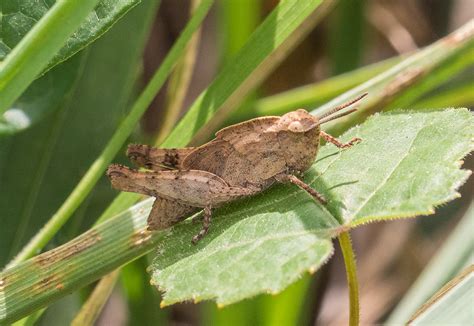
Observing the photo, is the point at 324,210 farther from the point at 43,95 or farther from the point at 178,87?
the point at 178,87

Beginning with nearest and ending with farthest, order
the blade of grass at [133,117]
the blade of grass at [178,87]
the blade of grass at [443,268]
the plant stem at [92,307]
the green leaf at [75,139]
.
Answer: the blade of grass at [133,117] → the plant stem at [92,307] → the green leaf at [75,139] → the blade of grass at [443,268] → the blade of grass at [178,87]

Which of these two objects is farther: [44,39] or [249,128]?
[249,128]

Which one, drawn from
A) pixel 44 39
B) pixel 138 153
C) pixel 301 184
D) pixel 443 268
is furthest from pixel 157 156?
pixel 443 268

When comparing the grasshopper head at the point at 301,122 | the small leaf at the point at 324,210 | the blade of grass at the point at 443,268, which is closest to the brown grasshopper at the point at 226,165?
the grasshopper head at the point at 301,122

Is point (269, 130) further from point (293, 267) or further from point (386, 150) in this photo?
point (293, 267)

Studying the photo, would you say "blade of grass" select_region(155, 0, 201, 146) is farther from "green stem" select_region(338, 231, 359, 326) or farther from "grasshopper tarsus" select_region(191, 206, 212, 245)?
"green stem" select_region(338, 231, 359, 326)

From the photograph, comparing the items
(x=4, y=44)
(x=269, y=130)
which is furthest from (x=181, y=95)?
(x=4, y=44)

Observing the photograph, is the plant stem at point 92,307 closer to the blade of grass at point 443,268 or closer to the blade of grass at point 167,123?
the blade of grass at point 167,123

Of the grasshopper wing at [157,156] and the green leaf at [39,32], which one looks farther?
the grasshopper wing at [157,156]
